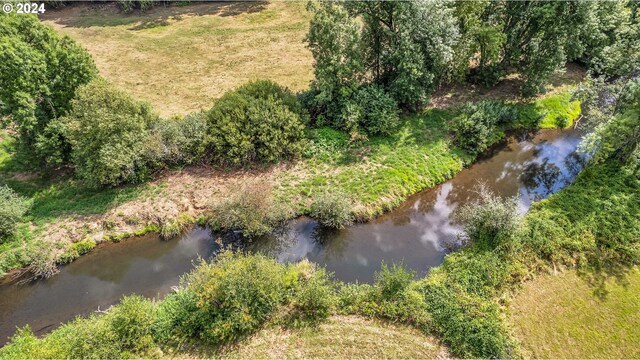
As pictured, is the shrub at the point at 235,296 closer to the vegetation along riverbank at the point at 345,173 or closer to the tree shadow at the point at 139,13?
the vegetation along riverbank at the point at 345,173

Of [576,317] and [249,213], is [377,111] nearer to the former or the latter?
[249,213]

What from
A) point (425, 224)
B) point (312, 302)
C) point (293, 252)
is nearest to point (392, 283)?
point (312, 302)

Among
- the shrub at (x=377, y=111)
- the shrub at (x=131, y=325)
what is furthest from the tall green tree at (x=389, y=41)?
the shrub at (x=131, y=325)

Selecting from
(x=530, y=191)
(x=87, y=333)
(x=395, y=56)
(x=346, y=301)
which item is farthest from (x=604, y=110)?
(x=87, y=333)

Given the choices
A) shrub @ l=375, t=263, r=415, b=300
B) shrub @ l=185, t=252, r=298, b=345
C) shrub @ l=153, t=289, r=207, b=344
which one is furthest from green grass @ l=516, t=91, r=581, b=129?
shrub @ l=153, t=289, r=207, b=344

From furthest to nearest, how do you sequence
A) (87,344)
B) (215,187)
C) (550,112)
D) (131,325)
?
(550,112) → (215,187) → (131,325) → (87,344)

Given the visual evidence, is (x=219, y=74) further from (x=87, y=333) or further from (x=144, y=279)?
(x=87, y=333)
